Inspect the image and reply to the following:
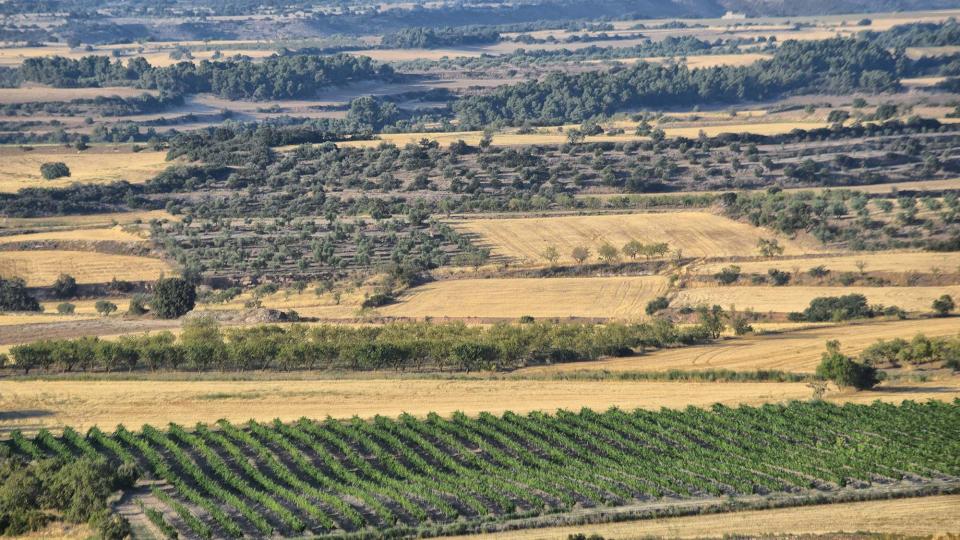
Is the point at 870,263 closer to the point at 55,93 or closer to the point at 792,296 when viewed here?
the point at 792,296

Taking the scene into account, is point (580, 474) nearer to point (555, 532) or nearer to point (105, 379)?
point (555, 532)

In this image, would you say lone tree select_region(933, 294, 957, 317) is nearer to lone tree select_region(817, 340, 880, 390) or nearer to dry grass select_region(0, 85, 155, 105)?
lone tree select_region(817, 340, 880, 390)

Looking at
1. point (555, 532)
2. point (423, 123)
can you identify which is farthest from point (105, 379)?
point (423, 123)

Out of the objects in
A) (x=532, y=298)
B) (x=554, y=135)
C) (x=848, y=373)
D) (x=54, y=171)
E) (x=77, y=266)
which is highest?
(x=848, y=373)

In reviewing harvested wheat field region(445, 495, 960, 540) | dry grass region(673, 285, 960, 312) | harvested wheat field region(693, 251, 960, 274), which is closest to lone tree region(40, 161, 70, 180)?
harvested wheat field region(693, 251, 960, 274)

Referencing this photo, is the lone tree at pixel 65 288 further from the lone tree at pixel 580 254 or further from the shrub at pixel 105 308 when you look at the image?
the lone tree at pixel 580 254

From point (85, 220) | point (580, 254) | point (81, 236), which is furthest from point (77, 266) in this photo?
point (580, 254)

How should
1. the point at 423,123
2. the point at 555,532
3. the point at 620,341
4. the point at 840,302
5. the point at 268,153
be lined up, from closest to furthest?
1. the point at 555,532
2. the point at 620,341
3. the point at 840,302
4. the point at 268,153
5. the point at 423,123
